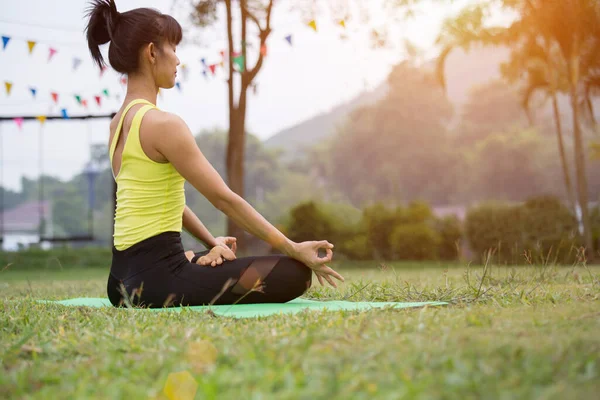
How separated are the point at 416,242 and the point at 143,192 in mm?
10473

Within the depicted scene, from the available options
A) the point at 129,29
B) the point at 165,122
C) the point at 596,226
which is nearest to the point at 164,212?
the point at 165,122

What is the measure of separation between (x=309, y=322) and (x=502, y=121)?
60.5 meters

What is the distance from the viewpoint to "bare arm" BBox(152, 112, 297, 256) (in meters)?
2.79

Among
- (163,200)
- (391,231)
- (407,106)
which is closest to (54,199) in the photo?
(407,106)

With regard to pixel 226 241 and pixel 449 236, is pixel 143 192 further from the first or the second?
pixel 449 236

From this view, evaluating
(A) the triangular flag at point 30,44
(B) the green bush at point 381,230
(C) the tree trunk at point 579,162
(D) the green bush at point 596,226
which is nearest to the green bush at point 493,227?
(C) the tree trunk at point 579,162

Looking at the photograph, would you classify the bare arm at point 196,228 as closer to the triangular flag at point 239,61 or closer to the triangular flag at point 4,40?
the triangular flag at point 4,40

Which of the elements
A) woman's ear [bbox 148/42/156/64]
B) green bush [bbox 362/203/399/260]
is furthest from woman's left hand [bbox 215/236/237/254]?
green bush [bbox 362/203/399/260]

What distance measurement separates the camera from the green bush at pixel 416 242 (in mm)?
12859

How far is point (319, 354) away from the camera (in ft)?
5.44

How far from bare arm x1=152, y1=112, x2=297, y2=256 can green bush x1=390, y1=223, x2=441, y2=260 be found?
10.3 metres

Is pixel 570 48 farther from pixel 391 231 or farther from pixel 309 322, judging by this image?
pixel 309 322

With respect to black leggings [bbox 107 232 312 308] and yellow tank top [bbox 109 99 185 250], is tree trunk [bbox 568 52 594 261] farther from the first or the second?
yellow tank top [bbox 109 99 185 250]

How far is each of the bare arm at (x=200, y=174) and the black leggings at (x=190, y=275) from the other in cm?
14
